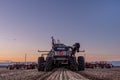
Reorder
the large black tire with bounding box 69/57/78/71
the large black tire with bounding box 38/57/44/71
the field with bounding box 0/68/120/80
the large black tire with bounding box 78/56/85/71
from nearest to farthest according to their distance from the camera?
the field with bounding box 0/68/120/80
the large black tire with bounding box 69/57/78/71
the large black tire with bounding box 38/57/44/71
the large black tire with bounding box 78/56/85/71

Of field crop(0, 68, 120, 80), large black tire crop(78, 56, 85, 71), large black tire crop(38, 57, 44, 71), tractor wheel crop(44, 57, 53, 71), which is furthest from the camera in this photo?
large black tire crop(78, 56, 85, 71)

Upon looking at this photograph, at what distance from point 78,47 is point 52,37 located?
1522 centimetres

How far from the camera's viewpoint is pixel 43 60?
141 ft

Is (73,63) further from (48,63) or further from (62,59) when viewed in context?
(48,63)

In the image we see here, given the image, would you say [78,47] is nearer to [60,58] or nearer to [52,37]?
[60,58]

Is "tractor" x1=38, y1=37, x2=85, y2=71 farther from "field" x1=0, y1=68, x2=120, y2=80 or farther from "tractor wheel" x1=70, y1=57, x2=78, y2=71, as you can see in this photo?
"field" x1=0, y1=68, x2=120, y2=80

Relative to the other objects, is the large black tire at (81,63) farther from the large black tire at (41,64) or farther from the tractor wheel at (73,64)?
the large black tire at (41,64)

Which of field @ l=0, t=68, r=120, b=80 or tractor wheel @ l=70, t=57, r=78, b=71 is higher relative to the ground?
tractor wheel @ l=70, t=57, r=78, b=71

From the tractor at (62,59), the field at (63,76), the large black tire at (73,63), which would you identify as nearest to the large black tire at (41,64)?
the tractor at (62,59)

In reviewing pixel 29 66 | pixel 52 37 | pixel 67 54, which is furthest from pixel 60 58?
pixel 29 66

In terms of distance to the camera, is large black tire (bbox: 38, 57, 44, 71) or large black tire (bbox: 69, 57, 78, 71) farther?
large black tire (bbox: 38, 57, 44, 71)

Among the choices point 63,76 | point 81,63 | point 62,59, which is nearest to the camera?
point 63,76

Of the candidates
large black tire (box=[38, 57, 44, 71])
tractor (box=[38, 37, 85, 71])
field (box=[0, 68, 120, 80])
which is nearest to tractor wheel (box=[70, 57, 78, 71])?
tractor (box=[38, 37, 85, 71])

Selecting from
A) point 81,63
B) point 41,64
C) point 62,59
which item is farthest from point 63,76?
point 81,63
